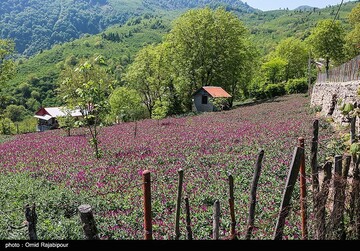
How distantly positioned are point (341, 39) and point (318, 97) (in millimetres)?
29849

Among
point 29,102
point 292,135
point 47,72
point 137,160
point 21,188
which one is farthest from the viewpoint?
point 47,72

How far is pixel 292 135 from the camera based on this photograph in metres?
20.9

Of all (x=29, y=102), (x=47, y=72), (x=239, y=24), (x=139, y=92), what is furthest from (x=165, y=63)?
(x=47, y=72)

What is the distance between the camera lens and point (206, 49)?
2201 inches

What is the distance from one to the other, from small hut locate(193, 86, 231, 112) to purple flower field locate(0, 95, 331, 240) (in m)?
25.5

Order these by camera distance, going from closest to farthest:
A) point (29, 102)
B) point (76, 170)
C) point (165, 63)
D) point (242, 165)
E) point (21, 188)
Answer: point (21, 188) < point (242, 165) < point (76, 170) < point (165, 63) < point (29, 102)

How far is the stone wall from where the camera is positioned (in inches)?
826

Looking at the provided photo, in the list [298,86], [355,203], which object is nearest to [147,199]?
[355,203]

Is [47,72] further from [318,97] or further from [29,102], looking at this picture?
[318,97]

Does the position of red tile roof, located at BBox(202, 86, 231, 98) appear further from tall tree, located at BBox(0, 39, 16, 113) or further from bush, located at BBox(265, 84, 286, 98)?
tall tree, located at BBox(0, 39, 16, 113)

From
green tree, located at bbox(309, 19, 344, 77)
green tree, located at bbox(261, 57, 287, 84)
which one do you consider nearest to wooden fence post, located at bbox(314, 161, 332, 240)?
green tree, located at bbox(309, 19, 344, 77)

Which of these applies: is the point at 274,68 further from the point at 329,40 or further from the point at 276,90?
the point at 329,40

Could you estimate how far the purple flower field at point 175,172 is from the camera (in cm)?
884

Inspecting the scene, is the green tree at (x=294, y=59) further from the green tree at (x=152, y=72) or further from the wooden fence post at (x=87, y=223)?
the wooden fence post at (x=87, y=223)
